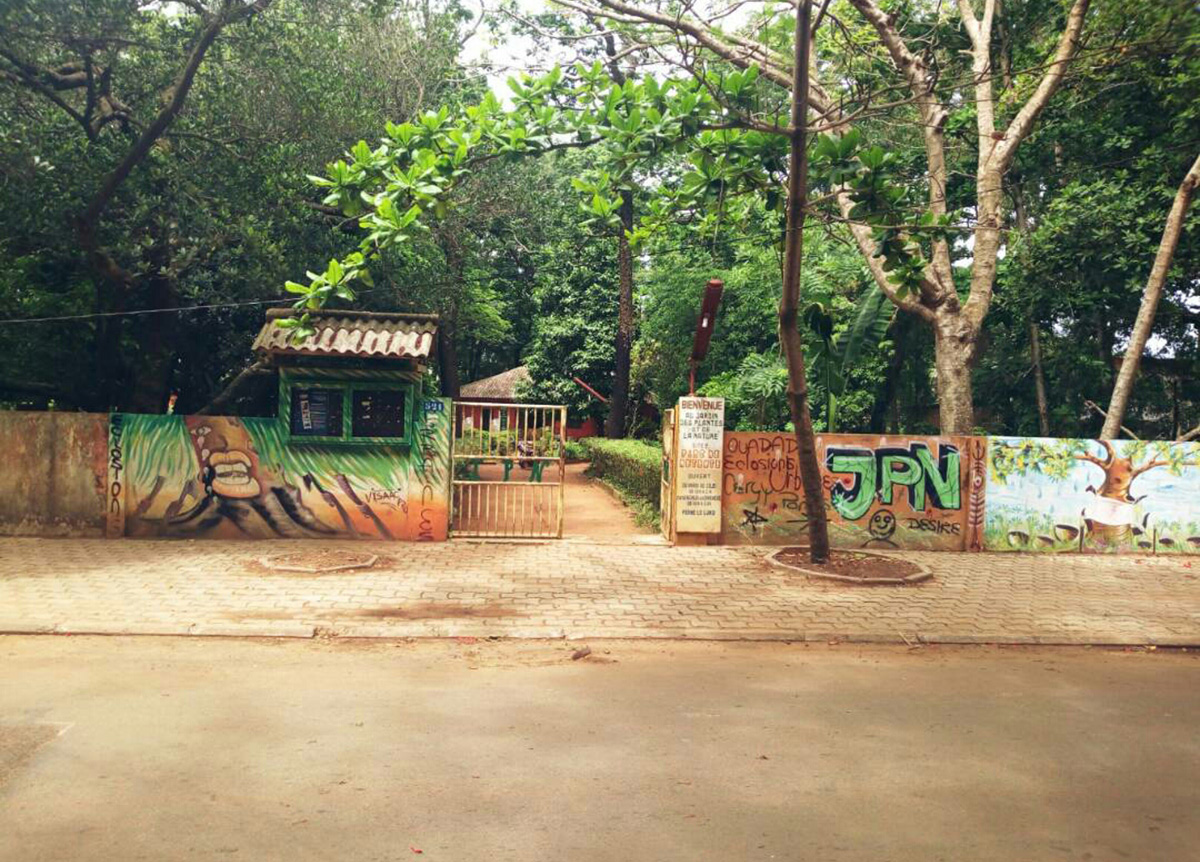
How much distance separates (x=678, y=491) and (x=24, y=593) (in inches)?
307

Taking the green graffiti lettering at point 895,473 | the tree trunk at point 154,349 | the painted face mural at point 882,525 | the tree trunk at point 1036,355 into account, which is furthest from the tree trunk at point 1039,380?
the tree trunk at point 154,349

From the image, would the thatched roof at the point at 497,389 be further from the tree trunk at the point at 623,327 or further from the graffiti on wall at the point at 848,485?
the graffiti on wall at the point at 848,485

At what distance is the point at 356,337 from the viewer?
11133 millimetres

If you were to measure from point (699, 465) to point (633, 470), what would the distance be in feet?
17.7

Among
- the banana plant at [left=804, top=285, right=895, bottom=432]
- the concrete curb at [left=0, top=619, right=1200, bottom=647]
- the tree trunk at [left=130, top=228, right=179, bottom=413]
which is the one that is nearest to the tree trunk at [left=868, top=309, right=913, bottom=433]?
the banana plant at [left=804, top=285, right=895, bottom=432]

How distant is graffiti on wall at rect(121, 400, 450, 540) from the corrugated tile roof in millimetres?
994

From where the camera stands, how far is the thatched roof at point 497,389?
105 ft

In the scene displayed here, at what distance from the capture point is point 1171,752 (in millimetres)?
5059

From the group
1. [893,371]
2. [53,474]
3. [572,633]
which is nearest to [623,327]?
[893,371]

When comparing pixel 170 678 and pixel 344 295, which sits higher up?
pixel 344 295

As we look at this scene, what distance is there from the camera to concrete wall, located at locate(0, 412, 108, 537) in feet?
37.6

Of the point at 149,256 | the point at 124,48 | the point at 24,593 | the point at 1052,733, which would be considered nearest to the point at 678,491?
the point at 1052,733

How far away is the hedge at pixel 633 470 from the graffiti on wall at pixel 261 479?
4580mm

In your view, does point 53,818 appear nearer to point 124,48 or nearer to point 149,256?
point 149,256
